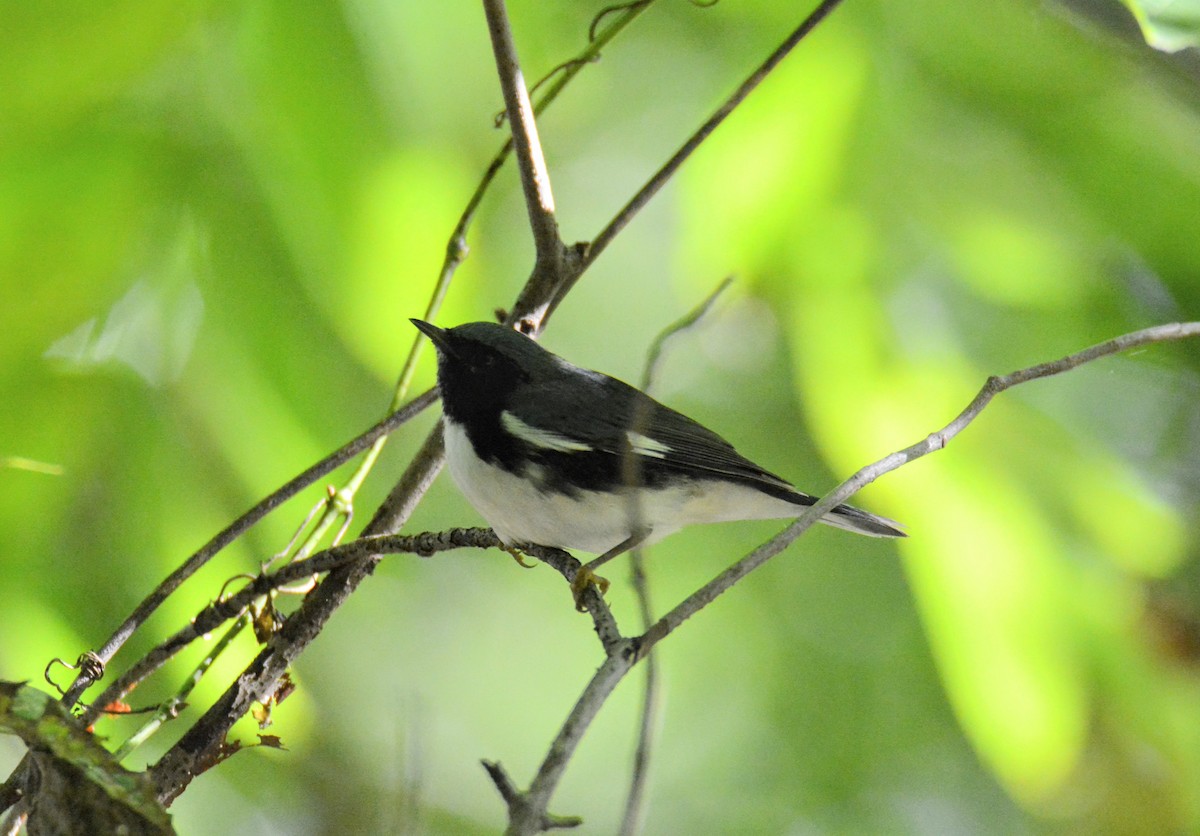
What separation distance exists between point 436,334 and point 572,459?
0.39 m

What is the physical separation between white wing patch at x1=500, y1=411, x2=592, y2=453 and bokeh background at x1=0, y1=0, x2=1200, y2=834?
47 cm

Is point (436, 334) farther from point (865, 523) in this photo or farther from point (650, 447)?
point (865, 523)

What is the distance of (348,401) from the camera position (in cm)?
267

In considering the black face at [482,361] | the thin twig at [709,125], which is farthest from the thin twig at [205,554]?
the thin twig at [709,125]

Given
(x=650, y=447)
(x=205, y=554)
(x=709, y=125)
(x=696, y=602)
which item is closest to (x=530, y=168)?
(x=709, y=125)

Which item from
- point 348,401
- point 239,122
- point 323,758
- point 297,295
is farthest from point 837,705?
point 239,122

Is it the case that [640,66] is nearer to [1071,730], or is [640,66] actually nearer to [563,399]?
[563,399]

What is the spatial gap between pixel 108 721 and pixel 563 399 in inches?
41.7

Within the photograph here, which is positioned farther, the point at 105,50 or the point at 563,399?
the point at 563,399

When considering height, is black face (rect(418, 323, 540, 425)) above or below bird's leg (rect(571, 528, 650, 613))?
above

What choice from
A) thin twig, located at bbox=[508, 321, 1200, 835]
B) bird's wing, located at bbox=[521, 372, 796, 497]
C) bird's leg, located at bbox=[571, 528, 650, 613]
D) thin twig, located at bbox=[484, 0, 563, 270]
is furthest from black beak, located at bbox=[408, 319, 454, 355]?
thin twig, located at bbox=[508, 321, 1200, 835]

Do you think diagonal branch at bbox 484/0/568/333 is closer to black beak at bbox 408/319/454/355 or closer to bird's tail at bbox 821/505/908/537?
black beak at bbox 408/319/454/355

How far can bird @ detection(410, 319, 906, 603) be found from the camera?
184cm

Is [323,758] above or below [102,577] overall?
below
